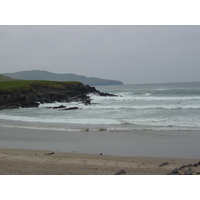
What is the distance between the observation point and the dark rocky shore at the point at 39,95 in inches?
1186

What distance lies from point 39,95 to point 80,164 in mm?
30131

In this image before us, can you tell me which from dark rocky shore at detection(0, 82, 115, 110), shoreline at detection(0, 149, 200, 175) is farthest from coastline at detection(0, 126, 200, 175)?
dark rocky shore at detection(0, 82, 115, 110)

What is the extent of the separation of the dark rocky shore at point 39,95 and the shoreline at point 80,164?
2265cm

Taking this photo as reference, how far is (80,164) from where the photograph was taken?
6.95 metres

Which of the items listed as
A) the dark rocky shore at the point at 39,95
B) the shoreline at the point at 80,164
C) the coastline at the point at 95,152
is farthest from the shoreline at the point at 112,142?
the dark rocky shore at the point at 39,95

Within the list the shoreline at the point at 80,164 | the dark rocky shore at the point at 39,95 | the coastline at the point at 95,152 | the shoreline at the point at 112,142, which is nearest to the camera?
the shoreline at the point at 80,164

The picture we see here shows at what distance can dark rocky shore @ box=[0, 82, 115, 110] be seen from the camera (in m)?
30.1

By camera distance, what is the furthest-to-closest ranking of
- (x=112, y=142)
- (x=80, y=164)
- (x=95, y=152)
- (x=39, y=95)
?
(x=39, y=95)
(x=112, y=142)
(x=95, y=152)
(x=80, y=164)

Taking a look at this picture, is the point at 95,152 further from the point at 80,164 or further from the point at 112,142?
the point at 80,164

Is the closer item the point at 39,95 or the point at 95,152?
the point at 95,152

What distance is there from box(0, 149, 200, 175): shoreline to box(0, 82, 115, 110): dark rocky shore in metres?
22.7

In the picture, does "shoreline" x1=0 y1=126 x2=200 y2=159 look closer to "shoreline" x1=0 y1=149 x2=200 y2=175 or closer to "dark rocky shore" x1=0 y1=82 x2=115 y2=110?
"shoreline" x1=0 y1=149 x2=200 y2=175

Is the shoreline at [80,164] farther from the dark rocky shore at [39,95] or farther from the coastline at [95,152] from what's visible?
the dark rocky shore at [39,95]

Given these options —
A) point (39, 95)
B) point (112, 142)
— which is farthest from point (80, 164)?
point (39, 95)
